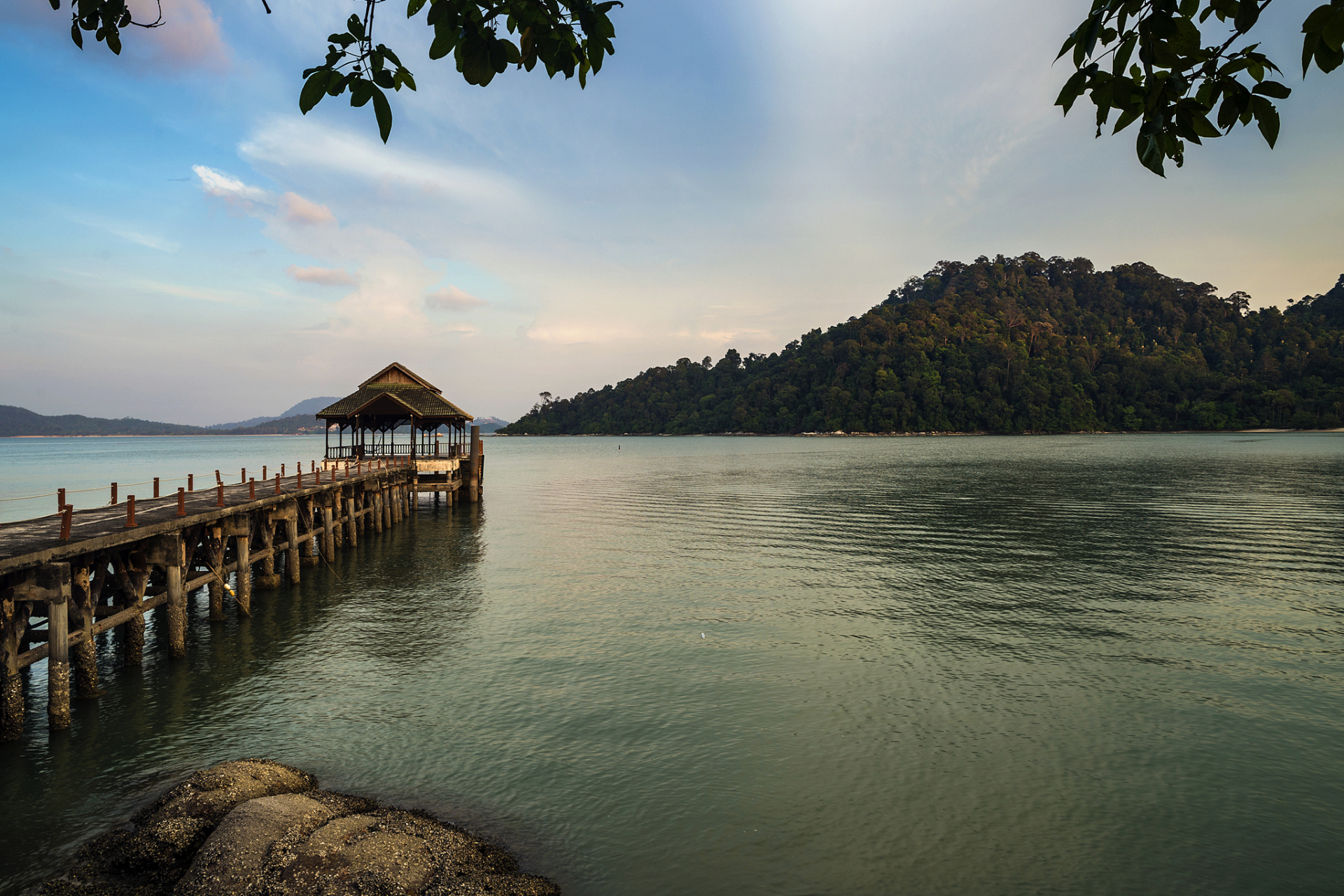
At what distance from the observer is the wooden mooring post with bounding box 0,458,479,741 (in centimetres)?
1088

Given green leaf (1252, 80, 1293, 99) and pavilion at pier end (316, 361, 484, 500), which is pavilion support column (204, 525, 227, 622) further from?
green leaf (1252, 80, 1293, 99)

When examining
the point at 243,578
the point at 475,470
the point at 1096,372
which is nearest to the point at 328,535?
the point at 243,578

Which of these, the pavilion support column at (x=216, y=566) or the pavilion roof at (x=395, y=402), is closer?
the pavilion support column at (x=216, y=566)

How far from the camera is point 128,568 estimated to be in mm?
14523

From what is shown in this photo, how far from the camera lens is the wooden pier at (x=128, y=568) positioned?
10906 mm

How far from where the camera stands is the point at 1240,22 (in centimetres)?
290

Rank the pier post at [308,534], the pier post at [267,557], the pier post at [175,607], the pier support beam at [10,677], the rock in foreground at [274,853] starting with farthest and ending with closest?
the pier post at [308,534] → the pier post at [267,557] → the pier post at [175,607] → the pier support beam at [10,677] → the rock in foreground at [274,853]

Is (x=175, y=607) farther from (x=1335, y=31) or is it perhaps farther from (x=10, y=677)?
(x=1335, y=31)

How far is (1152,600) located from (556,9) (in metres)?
21.7

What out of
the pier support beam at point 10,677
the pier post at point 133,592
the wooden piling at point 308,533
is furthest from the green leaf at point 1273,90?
Result: the wooden piling at point 308,533

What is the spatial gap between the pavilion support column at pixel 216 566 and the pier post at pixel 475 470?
25853 millimetres

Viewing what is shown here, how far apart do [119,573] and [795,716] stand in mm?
13830

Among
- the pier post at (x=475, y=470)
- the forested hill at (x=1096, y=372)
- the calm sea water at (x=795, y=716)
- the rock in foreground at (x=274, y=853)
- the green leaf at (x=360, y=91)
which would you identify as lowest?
the calm sea water at (x=795, y=716)

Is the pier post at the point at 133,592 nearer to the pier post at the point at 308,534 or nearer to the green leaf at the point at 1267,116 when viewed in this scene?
the pier post at the point at 308,534
